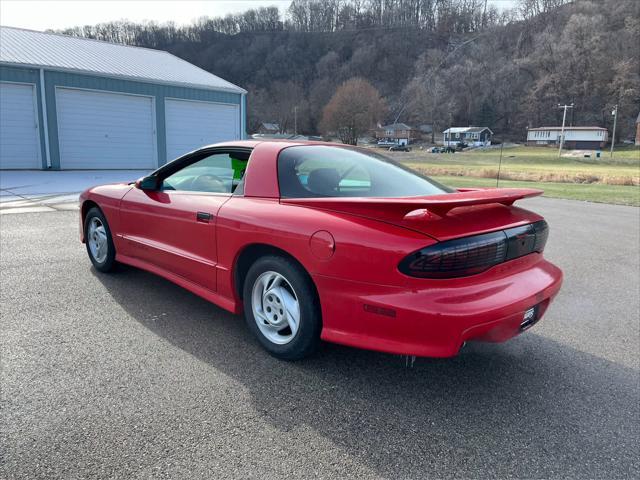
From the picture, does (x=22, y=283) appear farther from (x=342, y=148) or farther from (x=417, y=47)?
(x=417, y=47)

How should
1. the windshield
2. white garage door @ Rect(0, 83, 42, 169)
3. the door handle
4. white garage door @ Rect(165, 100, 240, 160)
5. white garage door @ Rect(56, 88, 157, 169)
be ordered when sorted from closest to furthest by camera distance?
the windshield
the door handle
white garage door @ Rect(0, 83, 42, 169)
white garage door @ Rect(56, 88, 157, 169)
white garage door @ Rect(165, 100, 240, 160)

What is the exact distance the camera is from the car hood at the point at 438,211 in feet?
8.22

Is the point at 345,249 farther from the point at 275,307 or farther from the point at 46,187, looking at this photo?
the point at 46,187

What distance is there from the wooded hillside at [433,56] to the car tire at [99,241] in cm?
9163

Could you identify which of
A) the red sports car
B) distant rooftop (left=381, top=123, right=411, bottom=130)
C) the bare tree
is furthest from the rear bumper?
distant rooftop (left=381, top=123, right=411, bottom=130)

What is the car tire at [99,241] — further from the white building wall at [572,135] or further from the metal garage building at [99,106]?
the white building wall at [572,135]

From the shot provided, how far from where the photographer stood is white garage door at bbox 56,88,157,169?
17344 mm

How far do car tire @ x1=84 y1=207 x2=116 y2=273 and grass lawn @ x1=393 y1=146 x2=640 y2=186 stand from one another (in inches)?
631

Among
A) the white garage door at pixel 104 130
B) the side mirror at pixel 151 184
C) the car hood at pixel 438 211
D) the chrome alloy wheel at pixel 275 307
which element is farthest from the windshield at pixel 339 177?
the white garage door at pixel 104 130

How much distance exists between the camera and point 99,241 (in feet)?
15.8

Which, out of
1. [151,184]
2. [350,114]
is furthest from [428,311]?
[350,114]

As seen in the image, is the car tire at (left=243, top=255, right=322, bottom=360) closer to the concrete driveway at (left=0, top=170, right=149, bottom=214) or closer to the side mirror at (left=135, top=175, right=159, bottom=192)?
the side mirror at (left=135, top=175, right=159, bottom=192)

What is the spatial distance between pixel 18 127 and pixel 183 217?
639 inches

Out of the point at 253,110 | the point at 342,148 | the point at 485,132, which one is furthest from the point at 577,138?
the point at 342,148
